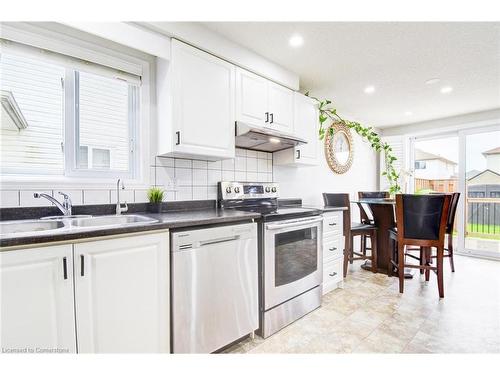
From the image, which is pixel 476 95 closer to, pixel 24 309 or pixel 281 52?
pixel 281 52

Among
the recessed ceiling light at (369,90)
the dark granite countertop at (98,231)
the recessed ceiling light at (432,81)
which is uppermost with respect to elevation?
the recessed ceiling light at (369,90)

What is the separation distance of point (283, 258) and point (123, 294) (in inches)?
46.7

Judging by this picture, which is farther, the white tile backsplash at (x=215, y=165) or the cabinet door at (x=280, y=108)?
the cabinet door at (x=280, y=108)

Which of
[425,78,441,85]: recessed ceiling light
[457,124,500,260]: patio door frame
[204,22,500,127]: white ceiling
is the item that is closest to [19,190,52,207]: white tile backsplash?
[204,22,500,127]: white ceiling

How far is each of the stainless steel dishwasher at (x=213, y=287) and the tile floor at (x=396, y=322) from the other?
23 cm

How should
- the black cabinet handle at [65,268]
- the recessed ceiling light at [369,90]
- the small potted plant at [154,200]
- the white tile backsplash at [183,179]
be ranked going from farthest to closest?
1. the recessed ceiling light at [369,90]
2. the small potted plant at [154,200]
3. the white tile backsplash at [183,179]
4. the black cabinet handle at [65,268]

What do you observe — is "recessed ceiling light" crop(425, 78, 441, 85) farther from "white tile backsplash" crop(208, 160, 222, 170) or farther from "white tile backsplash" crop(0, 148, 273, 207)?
"white tile backsplash" crop(208, 160, 222, 170)

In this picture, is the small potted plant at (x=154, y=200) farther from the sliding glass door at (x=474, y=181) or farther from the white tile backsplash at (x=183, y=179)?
the sliding glass door at (x=474, y=181)

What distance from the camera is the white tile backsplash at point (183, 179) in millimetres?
1539

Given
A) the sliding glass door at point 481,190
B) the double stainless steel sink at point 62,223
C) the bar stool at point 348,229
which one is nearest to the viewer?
the double stainless steel sink at point 62,223

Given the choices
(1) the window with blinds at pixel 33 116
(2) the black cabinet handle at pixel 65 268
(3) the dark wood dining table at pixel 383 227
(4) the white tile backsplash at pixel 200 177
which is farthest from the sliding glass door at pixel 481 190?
(1) the window with blinds at pixel 33 116

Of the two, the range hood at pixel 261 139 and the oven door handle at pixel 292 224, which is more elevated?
the range hood at pixel 261 139

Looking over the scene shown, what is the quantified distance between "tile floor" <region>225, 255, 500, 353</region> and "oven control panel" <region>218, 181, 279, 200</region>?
3.98ft
